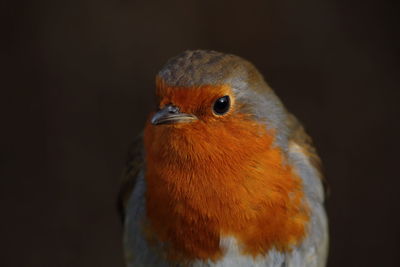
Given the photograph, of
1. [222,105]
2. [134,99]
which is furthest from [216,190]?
[134,99]

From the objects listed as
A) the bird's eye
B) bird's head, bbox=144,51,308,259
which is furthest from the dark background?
the bird's eye

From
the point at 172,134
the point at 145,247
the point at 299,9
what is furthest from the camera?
the point at 299,9

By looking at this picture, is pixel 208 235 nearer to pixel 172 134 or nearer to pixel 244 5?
pixel 172 134

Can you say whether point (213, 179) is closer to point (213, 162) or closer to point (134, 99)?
point (213, 162)

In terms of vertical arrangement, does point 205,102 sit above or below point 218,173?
above

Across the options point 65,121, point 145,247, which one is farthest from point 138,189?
point 65,121

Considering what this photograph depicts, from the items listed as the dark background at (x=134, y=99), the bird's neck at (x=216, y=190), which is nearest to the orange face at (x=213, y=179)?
the bird's neck at (x=216, y=190)

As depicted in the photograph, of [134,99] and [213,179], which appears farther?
[134,99]
